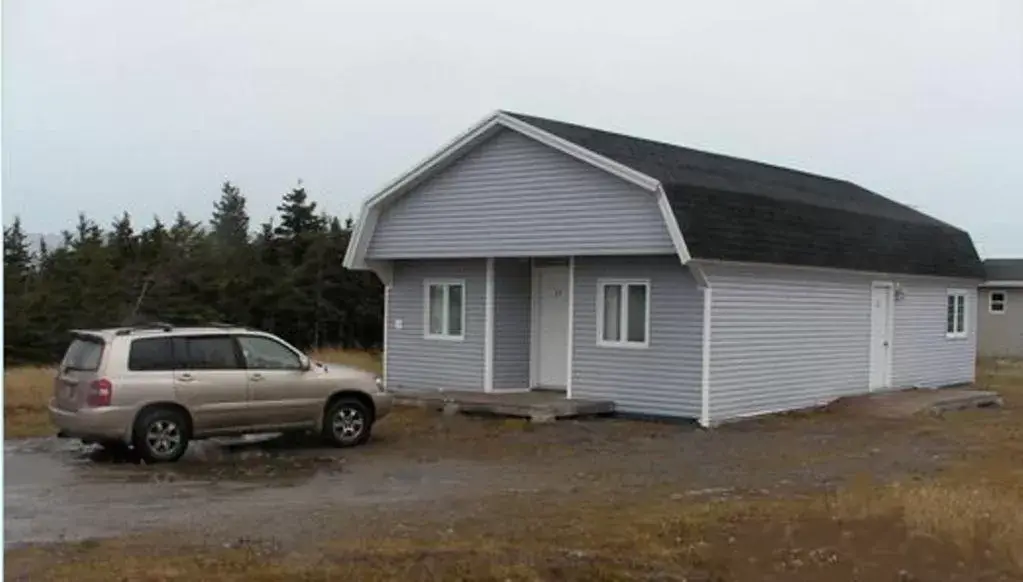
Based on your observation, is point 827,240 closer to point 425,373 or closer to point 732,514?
point 425,373

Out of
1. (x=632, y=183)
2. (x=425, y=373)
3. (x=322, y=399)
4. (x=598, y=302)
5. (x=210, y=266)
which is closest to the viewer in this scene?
(x=322, y=399)

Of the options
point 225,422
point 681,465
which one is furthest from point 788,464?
point 225,422

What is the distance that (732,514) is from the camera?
10.1m

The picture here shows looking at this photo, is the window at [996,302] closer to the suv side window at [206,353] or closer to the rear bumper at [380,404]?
the rear bumper at [380,404]

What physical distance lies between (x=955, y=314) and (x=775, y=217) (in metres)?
9.64

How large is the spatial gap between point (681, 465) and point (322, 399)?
4.96 meters

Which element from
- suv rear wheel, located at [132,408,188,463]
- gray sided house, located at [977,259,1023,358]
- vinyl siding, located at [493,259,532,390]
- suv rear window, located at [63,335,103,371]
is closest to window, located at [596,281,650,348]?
vinyl siding, located at [493,259,532,390]

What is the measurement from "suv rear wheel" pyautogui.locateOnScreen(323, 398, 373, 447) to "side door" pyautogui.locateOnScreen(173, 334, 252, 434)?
4.04 ft

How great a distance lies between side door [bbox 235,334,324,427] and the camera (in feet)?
48.7

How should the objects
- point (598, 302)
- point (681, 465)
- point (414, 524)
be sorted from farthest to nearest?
point (598, 302)
point (681, 465)
point (414, 524)

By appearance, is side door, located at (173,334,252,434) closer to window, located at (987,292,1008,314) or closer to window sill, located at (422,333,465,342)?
window sill, located at (422,333,465,342)

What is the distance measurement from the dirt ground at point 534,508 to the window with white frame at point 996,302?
104 feet

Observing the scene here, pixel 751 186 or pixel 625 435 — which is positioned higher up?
pixel 751 186

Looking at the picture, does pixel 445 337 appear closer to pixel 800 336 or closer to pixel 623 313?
pixel 623 313
